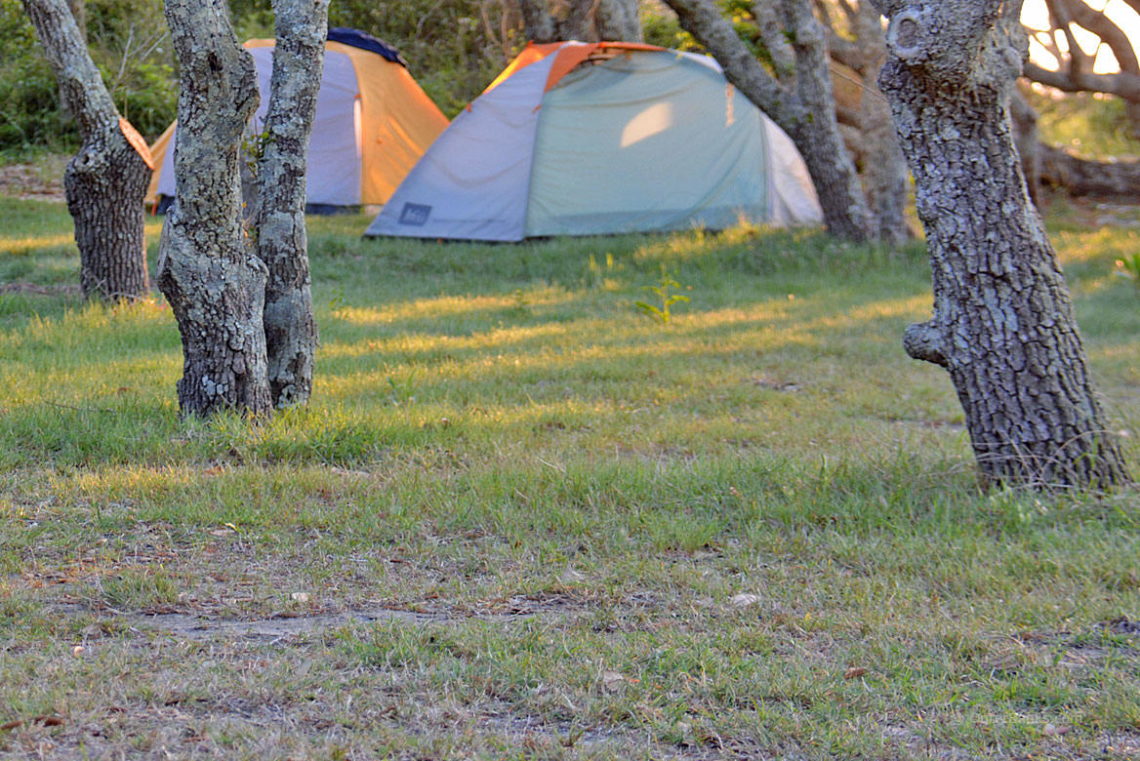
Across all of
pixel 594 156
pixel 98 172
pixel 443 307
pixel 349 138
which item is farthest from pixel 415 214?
pixel 98 172

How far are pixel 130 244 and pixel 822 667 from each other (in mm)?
5919

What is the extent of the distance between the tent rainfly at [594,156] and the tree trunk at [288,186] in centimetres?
642

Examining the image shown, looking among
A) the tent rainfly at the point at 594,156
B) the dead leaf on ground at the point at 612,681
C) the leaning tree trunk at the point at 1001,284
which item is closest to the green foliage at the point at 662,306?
the tent rainfly at the point at 594,156

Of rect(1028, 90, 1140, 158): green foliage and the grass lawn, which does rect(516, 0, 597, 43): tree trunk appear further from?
rect(1028, 90, 1140, 158): green foliage

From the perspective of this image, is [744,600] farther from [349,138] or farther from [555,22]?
[555,22]

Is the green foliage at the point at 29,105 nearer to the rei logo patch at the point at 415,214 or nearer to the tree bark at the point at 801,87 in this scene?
the rei logo patch at the point at 415,214

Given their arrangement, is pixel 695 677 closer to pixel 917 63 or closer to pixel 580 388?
pixel 917 63

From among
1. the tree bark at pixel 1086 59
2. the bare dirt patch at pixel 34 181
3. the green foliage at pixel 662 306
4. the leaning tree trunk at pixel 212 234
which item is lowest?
the green foliage at pixel 662 306

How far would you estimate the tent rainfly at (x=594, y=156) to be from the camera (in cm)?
1155

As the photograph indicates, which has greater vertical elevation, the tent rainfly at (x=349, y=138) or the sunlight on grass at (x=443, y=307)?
the tent rainfly at (x=349, y=138)

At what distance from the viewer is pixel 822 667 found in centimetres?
289

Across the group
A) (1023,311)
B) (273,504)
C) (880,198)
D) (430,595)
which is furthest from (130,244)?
(880,198)

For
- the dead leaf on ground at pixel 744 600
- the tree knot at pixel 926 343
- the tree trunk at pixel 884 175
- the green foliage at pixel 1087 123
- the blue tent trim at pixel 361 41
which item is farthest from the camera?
the green foliage at pixel 1087 123

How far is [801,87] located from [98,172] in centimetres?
610
